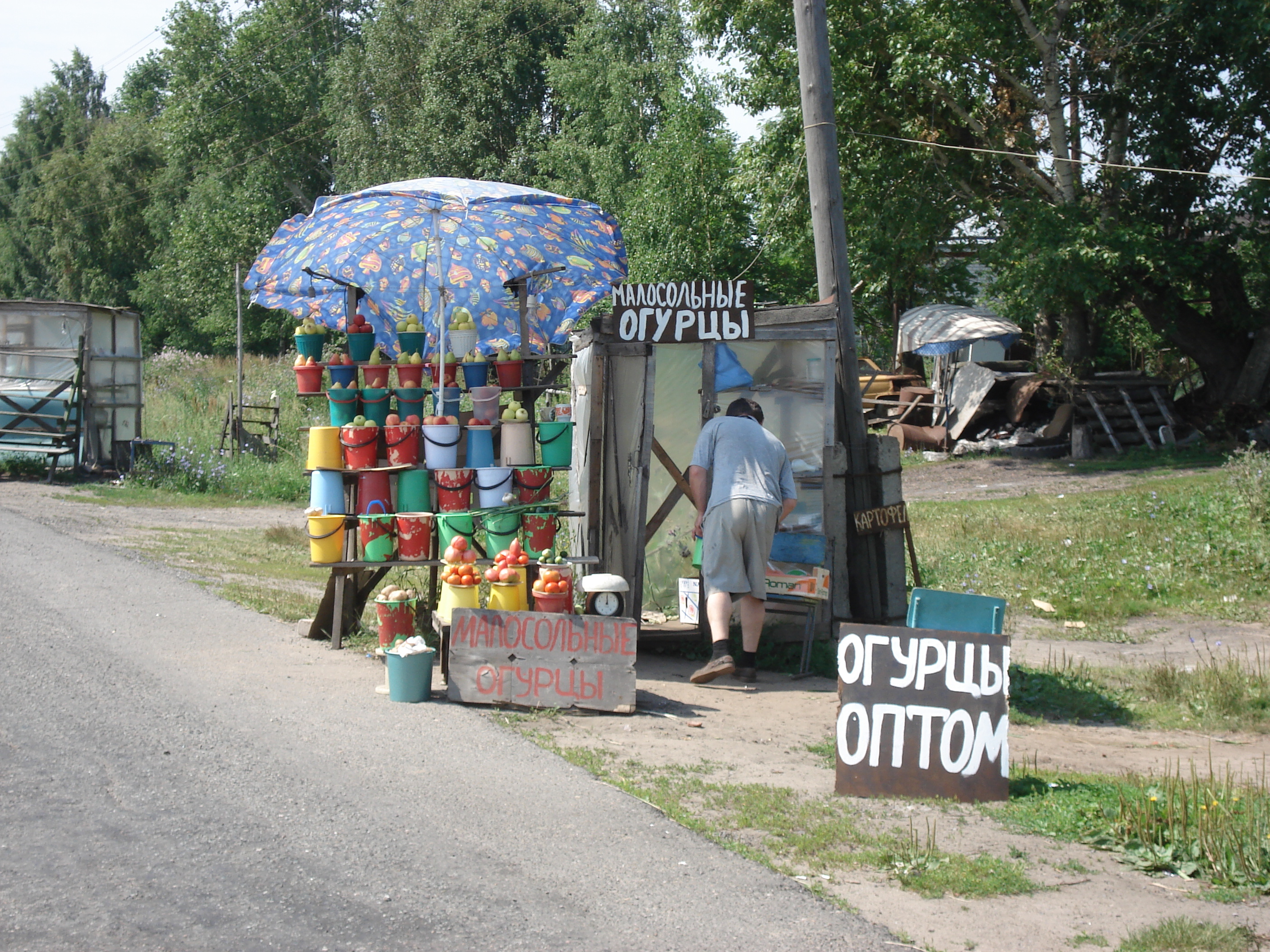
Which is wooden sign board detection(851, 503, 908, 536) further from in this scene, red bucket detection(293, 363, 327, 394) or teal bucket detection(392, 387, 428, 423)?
red bucket detection(293, 363, 327, 394)

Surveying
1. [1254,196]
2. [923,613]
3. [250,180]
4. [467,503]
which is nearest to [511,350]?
[467,503]

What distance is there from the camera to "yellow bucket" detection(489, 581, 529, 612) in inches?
301

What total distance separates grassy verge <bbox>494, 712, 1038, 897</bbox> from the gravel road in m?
0.13

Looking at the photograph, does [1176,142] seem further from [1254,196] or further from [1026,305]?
[1026,305]

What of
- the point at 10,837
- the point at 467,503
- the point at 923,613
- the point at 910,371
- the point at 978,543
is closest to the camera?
the point at 10,837

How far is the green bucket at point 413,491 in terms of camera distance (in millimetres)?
8211

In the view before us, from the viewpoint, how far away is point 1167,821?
4.85 metres

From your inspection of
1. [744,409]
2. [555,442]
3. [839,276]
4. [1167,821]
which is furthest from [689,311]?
[1167,821]

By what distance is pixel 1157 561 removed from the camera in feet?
38.0

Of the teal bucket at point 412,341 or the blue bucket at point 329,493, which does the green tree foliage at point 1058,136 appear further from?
the blue bucket at point 329,493

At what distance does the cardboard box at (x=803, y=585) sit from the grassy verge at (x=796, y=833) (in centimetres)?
242

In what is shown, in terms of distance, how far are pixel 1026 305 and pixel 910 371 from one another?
570 centimetres

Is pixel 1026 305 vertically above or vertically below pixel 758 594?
above

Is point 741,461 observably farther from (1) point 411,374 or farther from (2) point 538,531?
(1) point 411,374
